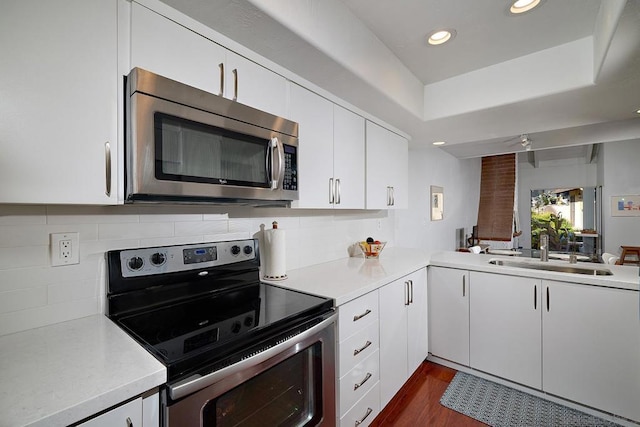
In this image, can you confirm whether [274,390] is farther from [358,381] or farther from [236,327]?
[358,381]

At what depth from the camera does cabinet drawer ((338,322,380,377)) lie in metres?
1.48

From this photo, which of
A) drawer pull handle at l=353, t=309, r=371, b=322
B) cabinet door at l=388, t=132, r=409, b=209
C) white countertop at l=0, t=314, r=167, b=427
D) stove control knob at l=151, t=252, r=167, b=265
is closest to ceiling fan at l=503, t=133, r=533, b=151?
cabinet door at l=388, t=132, r=409, b=209

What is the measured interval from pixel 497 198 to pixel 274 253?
6093 millimetres

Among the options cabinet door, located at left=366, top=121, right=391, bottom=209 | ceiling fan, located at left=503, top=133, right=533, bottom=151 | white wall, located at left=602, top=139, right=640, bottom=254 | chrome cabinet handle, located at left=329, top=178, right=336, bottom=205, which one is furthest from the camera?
white wall, located at left=602, top=139, right=640, bottom=254

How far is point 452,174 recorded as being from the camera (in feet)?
16.8

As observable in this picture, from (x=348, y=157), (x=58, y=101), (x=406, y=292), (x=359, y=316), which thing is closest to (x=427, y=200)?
(x=406, y=292)

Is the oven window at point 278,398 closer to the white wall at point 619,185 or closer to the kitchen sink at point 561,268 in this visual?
the kitchen sink at point 561,268

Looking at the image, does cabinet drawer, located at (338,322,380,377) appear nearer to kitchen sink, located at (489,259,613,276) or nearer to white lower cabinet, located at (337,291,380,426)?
white lower cabinet, located at (337,291,380,426)

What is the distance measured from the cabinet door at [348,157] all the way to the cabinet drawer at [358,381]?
3.16 ft

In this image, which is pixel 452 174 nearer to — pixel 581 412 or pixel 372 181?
pixel 372 181

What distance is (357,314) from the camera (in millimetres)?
1591

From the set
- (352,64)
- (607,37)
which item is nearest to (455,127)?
(607,37)

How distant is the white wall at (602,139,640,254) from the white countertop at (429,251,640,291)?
3648 mm

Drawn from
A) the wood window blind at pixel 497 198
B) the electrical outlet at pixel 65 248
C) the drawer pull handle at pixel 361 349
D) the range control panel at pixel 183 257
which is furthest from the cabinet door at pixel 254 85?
the wood window blind at pixel 497 198
